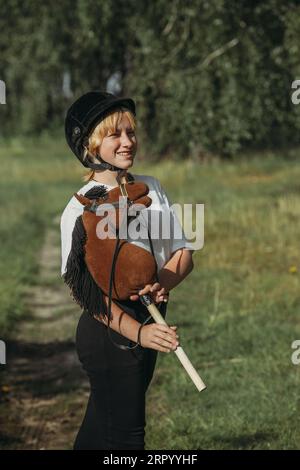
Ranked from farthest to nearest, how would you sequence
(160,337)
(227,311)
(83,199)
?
(227,311)
(83,199)
(160,337)

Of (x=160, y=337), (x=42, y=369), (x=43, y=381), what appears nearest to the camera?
(x=160, y=337)

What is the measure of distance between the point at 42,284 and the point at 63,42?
9.53 meters

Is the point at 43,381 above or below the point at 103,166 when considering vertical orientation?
below

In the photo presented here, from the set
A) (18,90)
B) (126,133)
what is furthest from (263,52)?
(18,90)

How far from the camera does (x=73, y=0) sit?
1405cm

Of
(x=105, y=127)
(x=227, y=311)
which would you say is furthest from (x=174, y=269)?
(x=227, y=311)

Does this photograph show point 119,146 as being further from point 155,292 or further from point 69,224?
point 155,292

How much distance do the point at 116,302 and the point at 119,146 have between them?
551 millimetres

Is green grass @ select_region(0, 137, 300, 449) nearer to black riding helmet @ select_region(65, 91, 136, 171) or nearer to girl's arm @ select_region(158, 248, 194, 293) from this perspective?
girl's arm @ select_region(158, 248, 194, 293)

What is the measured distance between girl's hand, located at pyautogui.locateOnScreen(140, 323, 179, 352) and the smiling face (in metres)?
0.59

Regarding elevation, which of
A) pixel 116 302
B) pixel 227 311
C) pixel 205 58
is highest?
pixel 205 58

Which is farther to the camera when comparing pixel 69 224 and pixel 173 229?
pixel 173 229

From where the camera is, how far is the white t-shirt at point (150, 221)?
3408mm

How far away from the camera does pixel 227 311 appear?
8.63 metres
